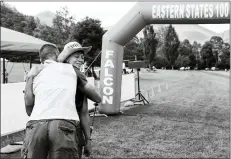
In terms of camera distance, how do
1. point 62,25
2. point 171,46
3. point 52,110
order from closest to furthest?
point 52,110
point 62,25
point 171,46

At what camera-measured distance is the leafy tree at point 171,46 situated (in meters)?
101

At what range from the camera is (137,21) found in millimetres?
9984

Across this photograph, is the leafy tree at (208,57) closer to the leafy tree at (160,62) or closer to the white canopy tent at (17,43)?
the leafy tree at (160,62)

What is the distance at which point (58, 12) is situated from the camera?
52500mm

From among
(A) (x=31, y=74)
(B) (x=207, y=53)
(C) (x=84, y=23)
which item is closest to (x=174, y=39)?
(B) (x=207, y=53)

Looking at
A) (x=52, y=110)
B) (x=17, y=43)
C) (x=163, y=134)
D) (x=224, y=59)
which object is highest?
(x=224, y=59)

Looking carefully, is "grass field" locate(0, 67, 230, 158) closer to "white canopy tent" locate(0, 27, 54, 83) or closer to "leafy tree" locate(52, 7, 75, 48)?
"white canopy tent" locate(0, 27, 54, 83)

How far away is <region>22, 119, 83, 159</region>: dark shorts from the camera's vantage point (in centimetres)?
274

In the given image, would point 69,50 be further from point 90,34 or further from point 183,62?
point 183,62

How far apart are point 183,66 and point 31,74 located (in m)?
96.8

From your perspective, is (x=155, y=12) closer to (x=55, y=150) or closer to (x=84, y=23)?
(x=55, y=150)

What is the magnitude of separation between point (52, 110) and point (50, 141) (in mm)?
253

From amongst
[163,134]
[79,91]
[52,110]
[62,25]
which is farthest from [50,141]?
[62,25]

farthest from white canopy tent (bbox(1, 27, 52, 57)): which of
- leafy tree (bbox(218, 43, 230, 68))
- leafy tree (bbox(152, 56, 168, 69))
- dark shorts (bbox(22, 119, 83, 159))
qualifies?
leafy tree (bbox(218, 43, 230, 68))
